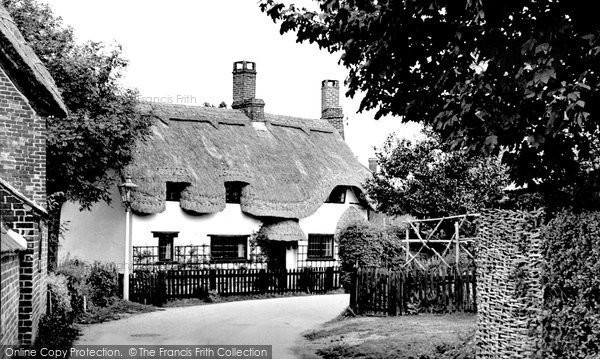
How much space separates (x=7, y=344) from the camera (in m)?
10.4

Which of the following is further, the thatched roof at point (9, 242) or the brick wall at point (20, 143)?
the brick wall at point (20, 143)

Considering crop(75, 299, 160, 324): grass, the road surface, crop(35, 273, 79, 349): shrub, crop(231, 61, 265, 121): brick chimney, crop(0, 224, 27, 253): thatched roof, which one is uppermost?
crop(231, 61, 265, 121): brick chimney

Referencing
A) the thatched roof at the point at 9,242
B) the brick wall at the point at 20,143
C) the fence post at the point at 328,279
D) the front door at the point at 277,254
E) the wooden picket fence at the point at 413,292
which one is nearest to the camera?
the thatched roof at the point at 9,242

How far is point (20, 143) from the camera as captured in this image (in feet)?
48.2

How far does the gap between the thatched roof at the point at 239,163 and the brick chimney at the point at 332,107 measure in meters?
3.47

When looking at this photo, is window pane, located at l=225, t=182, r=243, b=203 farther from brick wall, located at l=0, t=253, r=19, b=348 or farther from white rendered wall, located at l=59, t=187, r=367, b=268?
brick wall, located at l=0, t=253, r=19, b=348

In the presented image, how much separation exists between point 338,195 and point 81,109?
15.5 metres

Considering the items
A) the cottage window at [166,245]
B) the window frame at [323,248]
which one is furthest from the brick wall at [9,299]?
the window frame at [323,248]

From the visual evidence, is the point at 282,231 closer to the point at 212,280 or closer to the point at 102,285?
the point at 212,280

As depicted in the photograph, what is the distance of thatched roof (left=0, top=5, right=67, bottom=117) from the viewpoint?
13.9 m

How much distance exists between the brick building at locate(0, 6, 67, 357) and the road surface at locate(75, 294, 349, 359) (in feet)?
8.43

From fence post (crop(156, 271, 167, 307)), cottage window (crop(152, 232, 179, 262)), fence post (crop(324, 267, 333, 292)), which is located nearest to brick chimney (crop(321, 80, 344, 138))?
fence post (crop(324, 267, 333, 292))

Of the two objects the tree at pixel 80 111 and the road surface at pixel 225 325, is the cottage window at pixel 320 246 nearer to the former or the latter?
the road surface at pixel 225 325

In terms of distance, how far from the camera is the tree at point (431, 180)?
3203cm
